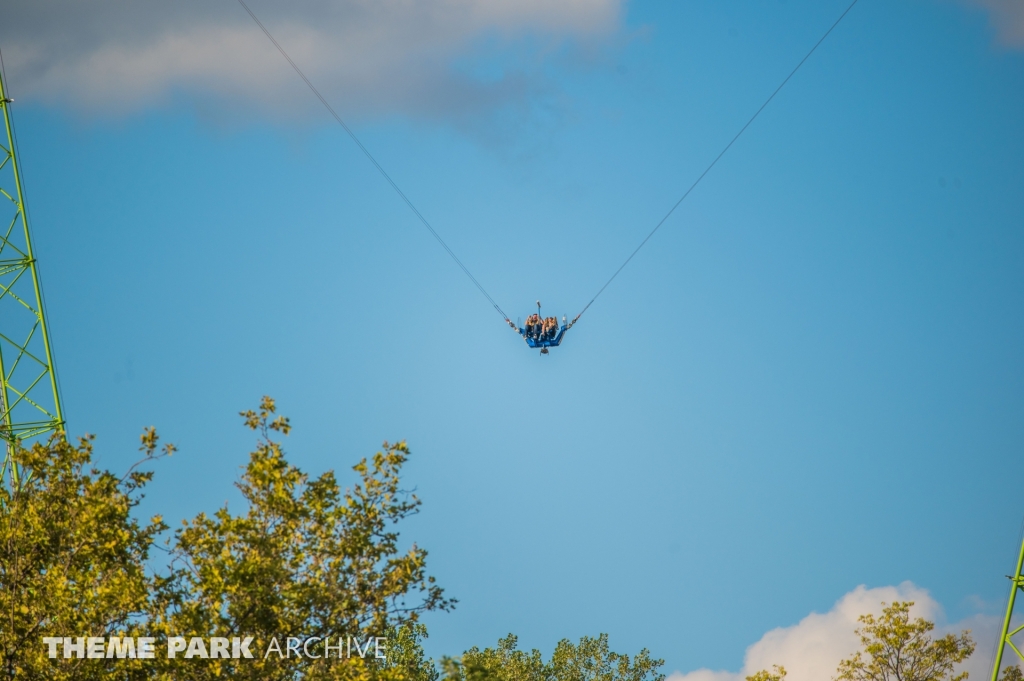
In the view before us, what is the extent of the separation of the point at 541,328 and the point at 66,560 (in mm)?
29537

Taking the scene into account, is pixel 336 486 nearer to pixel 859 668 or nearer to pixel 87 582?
pixel 87 582

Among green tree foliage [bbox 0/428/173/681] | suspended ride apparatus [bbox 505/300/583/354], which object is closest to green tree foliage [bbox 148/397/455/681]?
green tree foliage [bbox 0/428/173/681]

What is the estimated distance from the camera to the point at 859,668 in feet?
177

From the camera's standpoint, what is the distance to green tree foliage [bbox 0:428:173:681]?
30.8m

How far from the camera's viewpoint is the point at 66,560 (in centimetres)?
3284

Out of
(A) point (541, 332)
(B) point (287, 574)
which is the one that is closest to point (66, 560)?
(B) point (287, 574)

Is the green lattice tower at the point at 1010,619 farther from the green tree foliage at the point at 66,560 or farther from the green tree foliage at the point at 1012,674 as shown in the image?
the green tree foliage at the point at 66,560

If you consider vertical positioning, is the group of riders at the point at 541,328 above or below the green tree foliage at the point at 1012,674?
above

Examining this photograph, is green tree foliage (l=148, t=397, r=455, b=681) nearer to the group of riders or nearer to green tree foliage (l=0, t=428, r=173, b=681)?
green tree foliage (l=0, t=428, r=173, b=681)

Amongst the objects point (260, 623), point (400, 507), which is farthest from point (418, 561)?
point (260, 623)

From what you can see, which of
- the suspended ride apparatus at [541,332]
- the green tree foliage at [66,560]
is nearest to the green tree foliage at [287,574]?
the green tree foliage at [66,560]

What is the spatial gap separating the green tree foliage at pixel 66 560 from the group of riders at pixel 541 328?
86.4 feet

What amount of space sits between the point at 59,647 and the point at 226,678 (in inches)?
149

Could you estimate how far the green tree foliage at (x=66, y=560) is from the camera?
1212 inches
